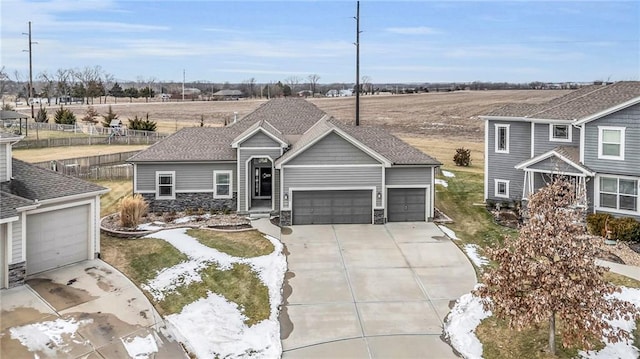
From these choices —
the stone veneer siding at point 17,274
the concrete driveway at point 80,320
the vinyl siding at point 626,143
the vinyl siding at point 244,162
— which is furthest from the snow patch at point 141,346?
the vinyl siding at point 626,143

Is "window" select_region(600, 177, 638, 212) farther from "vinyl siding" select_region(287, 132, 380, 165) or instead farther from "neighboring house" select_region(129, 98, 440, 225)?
"vinyl siding" select_region(287, 132, 380, 165)

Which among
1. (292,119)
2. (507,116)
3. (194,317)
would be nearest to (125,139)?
(292,119)

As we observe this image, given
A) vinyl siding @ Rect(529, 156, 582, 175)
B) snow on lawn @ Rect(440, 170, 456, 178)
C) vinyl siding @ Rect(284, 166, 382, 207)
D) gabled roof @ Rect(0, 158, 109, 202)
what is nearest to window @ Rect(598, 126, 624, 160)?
vinyl siding @ Rect(529, 156, 582, 175)

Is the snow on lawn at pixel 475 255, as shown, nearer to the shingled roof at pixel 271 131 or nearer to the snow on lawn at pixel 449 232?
the snow on lawn at pixel 449 232

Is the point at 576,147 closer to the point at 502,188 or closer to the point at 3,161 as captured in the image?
the point at 502,188

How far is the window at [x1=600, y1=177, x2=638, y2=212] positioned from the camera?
21.0 metres

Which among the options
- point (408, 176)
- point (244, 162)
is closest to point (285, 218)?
point (244, 162)

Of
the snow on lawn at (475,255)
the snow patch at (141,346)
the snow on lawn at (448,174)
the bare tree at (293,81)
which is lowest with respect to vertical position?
the snow patch at (141,346)

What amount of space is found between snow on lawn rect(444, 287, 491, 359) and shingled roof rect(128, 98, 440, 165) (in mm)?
9960

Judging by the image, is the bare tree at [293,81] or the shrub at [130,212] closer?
the shrub at [130,212]

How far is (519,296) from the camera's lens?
11.1 meters

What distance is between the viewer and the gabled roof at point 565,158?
21875mm

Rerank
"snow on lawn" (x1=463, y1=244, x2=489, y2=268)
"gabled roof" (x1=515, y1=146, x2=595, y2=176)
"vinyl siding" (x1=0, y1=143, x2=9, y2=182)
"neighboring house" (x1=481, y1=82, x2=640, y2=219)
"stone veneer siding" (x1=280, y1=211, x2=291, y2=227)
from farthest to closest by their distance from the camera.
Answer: "stone veneer siding" (x1=280, y1=211, x2=291, y2=227)
"gabled roof" (x1=515, y1=146, x2=595, y2=176)
"neighboring house" (x1=481, y1=82, x2=640, y2=219)
"snow on lawn" (x1=463, y1=244, x2=489, y2=268)
"vinyl siding" (x1=0, y1=143, x2=9, y2=182)

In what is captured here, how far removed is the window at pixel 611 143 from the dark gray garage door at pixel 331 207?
389 inches
